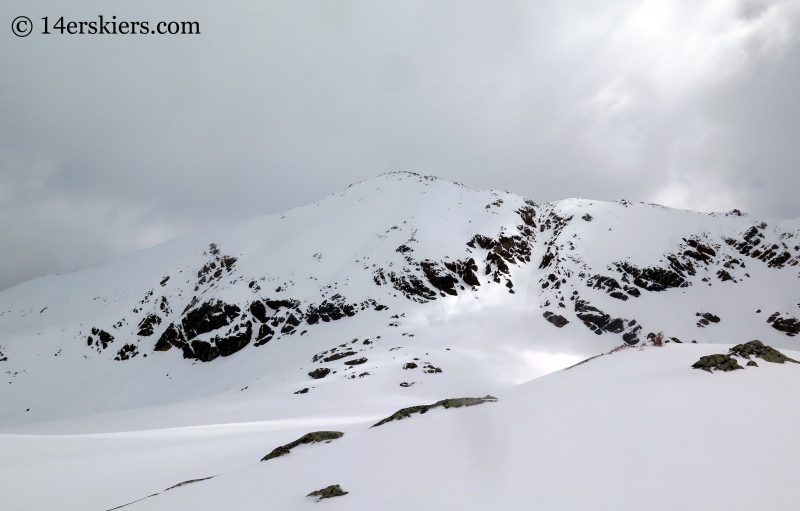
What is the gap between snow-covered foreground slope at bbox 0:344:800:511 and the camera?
4.21m

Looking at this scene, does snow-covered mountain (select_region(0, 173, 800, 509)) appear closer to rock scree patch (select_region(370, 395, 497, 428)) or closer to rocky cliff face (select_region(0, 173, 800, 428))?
rocky cliff face (select_region(0, 173, 800, 428))

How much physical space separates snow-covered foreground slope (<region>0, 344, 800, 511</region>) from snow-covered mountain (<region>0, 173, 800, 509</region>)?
21714mm

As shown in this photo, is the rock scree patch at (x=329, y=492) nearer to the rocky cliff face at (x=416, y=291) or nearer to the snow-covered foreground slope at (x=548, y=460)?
the snow-covered foreground slope at (x=548, y=460)

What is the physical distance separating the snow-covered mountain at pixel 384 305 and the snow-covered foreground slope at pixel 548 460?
21.7 meters

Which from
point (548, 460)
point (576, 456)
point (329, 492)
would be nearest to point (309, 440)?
point (329, 492)

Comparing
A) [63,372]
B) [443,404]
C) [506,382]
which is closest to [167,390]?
[63,372]

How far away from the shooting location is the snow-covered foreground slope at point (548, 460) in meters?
4.21

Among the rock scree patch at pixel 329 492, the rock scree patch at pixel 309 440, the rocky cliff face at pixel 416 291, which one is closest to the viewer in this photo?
the rock scree patch at pixel 329 492

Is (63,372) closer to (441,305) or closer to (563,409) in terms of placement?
(441,305)

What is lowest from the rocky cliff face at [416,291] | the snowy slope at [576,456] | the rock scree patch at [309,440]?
the rock scree patch at [309,440]

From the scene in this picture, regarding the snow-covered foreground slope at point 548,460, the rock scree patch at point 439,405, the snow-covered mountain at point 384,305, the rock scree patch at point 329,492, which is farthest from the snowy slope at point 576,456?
the snow-covered mountain at point 384,305

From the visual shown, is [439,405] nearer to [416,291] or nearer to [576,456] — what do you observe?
[576,456]

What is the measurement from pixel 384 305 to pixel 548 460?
56.4m

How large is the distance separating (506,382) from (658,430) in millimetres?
34280
